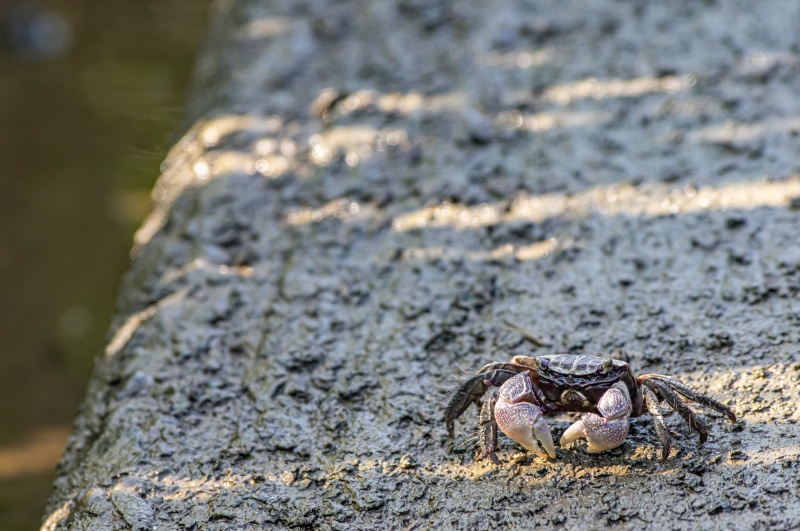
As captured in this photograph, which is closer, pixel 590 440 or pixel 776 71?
pixel 590 440

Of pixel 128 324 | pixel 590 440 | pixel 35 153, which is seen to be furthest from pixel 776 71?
pixel 35 153

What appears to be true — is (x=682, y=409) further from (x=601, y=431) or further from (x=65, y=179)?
(x=65, y=179)

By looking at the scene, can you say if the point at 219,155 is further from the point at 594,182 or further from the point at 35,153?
the point at 35,153

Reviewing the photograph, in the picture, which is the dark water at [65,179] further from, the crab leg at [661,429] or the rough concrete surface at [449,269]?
the crab leg at [661,429]

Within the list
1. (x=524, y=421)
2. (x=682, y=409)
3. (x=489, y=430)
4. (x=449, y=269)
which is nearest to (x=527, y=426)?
(x=524, y=421)

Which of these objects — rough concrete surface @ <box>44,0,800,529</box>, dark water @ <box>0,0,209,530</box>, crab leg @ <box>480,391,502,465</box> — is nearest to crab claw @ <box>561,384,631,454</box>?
rough concrete surface @ <box>44,0,800,529</box>

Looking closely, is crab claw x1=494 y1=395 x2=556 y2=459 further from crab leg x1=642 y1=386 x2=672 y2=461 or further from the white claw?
crab leg x1=642 y1=386 x2=672 y2=461
